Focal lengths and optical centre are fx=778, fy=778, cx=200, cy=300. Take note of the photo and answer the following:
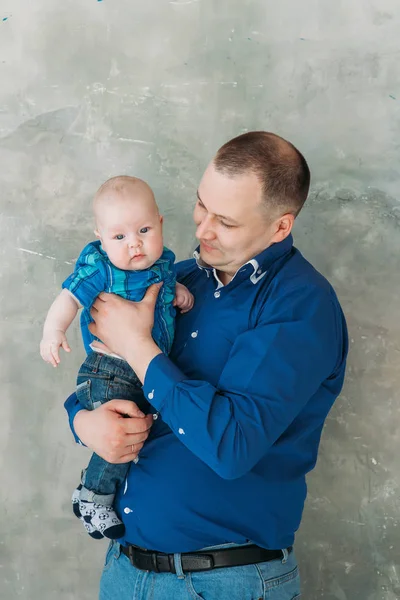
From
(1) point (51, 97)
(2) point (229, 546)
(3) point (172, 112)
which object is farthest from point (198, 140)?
(2) point (229, 546)

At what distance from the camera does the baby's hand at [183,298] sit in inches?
95.1

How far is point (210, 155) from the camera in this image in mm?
2938

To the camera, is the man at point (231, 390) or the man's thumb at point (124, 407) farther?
the man's thumb at point (124, 407)

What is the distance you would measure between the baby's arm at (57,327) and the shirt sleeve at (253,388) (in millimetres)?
283

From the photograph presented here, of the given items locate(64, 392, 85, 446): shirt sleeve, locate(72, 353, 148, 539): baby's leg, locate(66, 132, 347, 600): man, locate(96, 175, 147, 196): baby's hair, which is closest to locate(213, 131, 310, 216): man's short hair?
locate(66, 132, 347, 600): man

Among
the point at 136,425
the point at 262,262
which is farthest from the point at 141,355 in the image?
the point at 262,262

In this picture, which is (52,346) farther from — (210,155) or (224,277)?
(210,155)

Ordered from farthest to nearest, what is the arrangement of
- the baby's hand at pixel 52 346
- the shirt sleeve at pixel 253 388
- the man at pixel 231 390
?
1. the baby's hand at pixel 52 346
2. the man at pixel 231 390
3. the shirt sleeve at pixel 253 388

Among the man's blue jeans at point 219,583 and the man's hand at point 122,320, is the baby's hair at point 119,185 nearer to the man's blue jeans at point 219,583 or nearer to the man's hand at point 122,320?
the man's hand at point 122,320

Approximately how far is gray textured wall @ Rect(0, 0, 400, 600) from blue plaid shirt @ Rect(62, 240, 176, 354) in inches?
27.1

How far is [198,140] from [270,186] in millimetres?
777

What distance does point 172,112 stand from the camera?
2943 millimetres

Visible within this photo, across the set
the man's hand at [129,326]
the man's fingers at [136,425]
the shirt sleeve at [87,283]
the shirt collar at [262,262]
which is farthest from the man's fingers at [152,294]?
the man's fingers at [136,425]

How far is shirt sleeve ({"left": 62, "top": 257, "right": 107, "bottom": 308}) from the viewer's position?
2.28 metres
